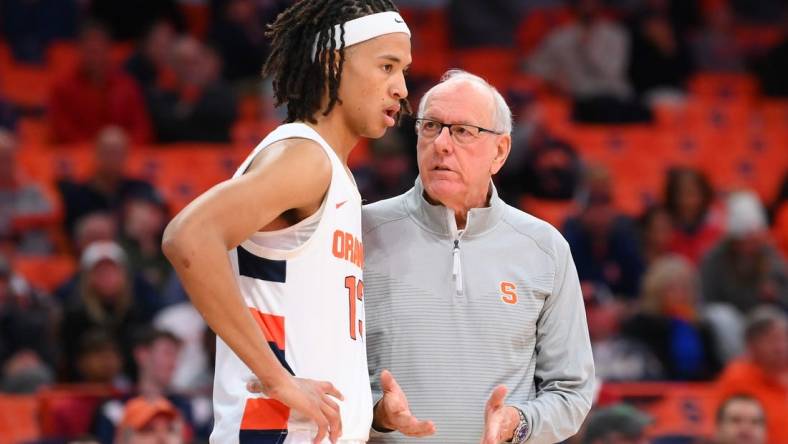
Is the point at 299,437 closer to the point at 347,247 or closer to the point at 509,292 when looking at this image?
the point at 347,247

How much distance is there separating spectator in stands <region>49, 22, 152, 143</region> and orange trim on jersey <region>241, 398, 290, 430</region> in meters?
8.40

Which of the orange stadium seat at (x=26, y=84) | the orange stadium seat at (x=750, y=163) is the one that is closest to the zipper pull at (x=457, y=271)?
the orange stadium seat at (x=750, y=163)

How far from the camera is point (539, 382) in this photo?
4.35 meters

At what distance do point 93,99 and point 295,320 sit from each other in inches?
332

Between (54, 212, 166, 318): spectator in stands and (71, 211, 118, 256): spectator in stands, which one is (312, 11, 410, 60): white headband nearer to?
(54, 212, 166, 318): spectator in stands

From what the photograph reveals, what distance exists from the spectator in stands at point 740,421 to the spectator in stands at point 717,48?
7.03 m

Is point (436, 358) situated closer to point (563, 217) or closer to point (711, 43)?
point (563, 217)

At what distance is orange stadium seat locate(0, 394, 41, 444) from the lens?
724 centimetres

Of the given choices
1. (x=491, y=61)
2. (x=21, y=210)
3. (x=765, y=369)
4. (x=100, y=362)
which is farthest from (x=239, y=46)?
(x=765, y=369)

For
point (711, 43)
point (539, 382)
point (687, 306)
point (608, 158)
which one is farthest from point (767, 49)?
point (539, 382)

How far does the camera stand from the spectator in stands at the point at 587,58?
13.0 m

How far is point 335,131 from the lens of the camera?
3.77 m

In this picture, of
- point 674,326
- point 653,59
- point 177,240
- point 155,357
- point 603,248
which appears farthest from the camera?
point 653,59

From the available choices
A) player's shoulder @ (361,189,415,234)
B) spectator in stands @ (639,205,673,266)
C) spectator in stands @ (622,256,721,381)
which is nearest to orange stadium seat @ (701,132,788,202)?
spectator in stands @ (639,205,673,266)
